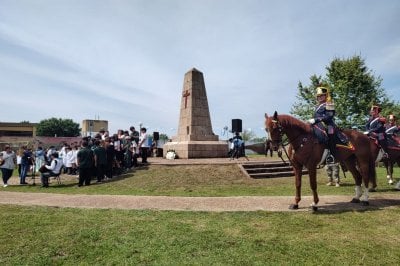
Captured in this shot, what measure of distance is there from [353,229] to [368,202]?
99.2 inches

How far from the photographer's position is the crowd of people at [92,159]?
1444cm

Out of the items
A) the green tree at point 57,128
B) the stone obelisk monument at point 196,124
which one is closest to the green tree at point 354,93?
the stone obelisk monument at point 196,124

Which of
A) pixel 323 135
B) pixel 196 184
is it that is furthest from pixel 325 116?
pixel 196 184

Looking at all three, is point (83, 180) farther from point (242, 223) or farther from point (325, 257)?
point (325, 257)

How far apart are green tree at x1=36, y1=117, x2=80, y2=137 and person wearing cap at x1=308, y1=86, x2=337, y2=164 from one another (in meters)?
84.8

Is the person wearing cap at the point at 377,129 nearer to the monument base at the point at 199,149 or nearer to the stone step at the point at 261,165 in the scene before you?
the stone step at the point at 261,165

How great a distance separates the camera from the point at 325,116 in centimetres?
841

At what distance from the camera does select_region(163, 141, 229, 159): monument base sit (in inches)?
783

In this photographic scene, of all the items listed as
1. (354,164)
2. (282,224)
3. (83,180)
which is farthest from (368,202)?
(83,180)

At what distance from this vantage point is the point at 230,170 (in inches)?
586

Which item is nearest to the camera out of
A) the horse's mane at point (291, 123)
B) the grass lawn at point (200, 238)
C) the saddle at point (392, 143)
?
the grass lawn at point (200, 238)

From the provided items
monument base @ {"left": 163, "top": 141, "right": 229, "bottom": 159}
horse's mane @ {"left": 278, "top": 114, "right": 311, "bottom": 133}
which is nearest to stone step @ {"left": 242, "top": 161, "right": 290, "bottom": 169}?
monument base @ {"left": 163, "top": 141, "right": 229, "bottom": 159}

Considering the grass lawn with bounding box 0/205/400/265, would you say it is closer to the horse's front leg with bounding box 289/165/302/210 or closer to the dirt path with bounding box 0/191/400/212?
the horse's front leg with bounding box 289/165/302/210

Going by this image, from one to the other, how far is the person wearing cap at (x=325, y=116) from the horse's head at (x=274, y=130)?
1028 mm
